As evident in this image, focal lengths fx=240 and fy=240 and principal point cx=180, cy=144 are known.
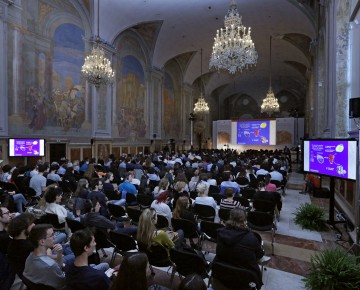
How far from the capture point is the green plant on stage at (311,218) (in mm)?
5148

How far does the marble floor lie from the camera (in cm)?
330

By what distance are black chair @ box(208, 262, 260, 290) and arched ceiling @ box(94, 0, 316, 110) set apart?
8.60 metres

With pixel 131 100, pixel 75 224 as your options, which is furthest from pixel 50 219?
pixel 131 100

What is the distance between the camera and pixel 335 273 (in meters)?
2.64

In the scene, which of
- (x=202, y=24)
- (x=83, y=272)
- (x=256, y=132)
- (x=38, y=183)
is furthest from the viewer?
(x=256, y=132)

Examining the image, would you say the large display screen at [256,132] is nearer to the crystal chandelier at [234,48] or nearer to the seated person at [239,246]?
the crystal chandelier at [234,48]

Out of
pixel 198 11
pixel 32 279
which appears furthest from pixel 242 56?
pixel 198 11

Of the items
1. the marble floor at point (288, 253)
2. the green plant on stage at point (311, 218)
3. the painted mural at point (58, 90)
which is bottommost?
the marble floor at point (288, 253)

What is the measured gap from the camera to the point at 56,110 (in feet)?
38.8

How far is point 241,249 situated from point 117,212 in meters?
2.98

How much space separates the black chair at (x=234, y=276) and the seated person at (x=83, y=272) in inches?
39.7

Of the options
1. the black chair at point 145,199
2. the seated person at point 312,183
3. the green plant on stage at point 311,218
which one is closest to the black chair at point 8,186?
the black chair at point 145,199

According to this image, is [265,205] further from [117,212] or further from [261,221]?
[117,212]

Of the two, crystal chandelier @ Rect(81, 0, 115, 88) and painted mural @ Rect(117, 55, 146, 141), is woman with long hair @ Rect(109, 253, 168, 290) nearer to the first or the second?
crystal chandelier @ Rect(81, 0, 115, 88)
